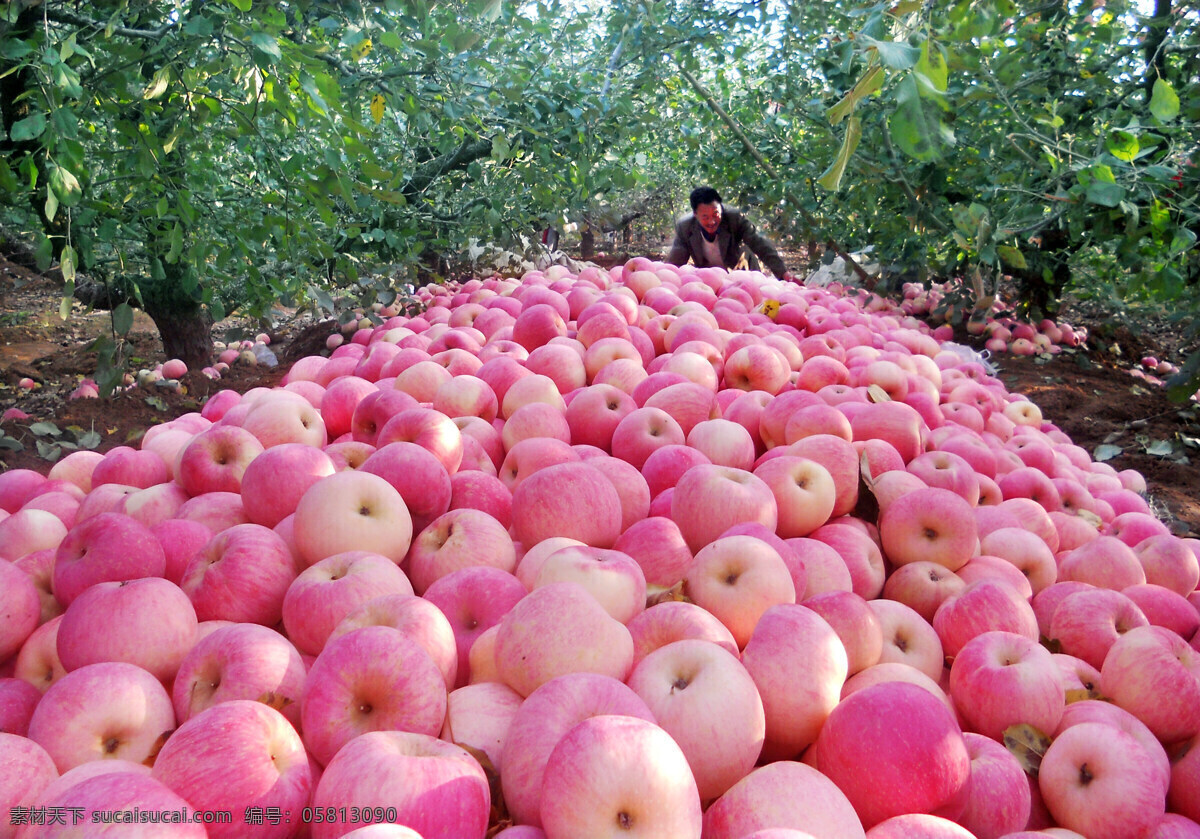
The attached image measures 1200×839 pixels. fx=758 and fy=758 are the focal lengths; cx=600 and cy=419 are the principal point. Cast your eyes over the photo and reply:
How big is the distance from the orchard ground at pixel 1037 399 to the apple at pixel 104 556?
1.47m

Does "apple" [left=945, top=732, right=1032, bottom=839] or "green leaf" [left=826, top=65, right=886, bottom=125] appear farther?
"apple" [left=945, top=732, right=1032, bottom=839]

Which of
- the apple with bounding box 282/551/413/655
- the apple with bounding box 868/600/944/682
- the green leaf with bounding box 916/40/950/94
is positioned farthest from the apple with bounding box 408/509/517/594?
the green leaf with bounding box 916/40/950/94

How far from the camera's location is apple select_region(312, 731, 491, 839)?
95 cm

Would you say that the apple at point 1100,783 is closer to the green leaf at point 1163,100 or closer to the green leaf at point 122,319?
the green leaf at point 1163,100

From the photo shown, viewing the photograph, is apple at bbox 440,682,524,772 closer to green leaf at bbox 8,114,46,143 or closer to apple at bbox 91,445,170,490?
apple at bbox 91,445,170,490

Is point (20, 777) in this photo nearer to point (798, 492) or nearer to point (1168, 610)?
point (798, 492)

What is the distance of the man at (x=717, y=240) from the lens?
7258mm

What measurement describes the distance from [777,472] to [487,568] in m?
0.79

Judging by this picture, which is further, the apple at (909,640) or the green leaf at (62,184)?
the green leaf at (62,184)

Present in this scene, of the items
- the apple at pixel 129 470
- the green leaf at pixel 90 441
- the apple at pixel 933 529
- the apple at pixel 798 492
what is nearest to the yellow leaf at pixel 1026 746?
the apple at pixel 933 529

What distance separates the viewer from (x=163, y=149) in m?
2.44

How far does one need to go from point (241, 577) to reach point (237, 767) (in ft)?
1.87

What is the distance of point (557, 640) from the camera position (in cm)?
122

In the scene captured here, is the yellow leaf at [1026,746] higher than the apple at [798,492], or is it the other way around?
the apple at [798,492]
